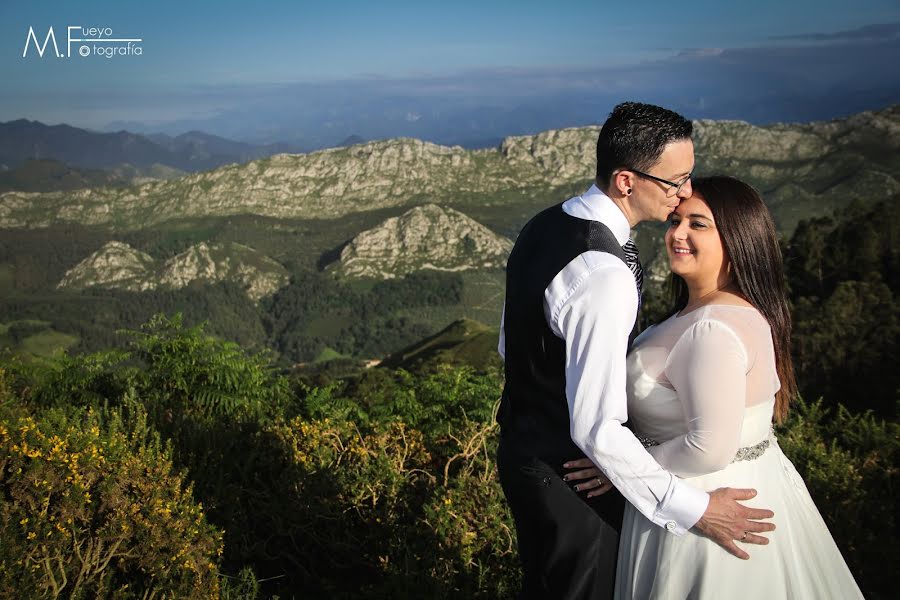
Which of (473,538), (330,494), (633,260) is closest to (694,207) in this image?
(633,260)

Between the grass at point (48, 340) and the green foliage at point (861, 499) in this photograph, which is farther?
the grass at point (48, 340)

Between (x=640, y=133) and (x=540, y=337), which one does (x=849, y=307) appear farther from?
(x=540, y=337)

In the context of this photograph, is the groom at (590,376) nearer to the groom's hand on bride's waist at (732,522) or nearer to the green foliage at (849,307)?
the groom's hand on bride's waist at (732,522)

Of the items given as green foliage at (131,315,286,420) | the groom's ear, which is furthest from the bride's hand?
green foliage at (131,315,286,420)

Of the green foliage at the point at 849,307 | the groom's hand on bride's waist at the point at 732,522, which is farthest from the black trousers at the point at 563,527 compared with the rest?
the green foliage at the point at 849,307

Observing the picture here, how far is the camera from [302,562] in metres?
4.42

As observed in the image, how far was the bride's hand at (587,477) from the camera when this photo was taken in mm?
2498

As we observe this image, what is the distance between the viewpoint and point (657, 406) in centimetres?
260

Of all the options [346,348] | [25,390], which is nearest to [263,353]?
[25,390]

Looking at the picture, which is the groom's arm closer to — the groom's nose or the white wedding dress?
the white wedding dress

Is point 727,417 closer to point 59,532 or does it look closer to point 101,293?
point 59,532

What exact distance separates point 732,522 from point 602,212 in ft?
4.27

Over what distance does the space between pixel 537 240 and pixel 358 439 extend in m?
2.93

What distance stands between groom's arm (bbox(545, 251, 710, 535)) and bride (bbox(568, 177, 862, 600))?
7.7 inches
